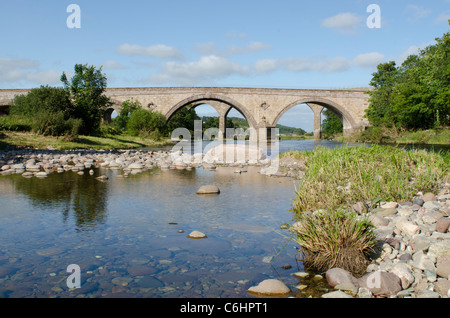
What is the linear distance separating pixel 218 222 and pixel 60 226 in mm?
2540

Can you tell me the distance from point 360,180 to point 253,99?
40368 millimetres

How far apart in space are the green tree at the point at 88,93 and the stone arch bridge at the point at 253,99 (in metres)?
12.0

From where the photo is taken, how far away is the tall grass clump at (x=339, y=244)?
4.34 meters

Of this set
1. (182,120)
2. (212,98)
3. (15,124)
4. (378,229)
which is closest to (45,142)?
(15,124)

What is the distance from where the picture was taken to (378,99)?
42625 millimetres

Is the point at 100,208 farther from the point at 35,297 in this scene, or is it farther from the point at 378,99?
the point at 378,99

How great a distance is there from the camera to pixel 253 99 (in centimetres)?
4694

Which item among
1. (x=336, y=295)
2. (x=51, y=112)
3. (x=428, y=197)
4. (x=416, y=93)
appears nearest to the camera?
(x=336, y=295)

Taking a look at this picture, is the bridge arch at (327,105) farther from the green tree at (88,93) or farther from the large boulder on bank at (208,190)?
the large boulder on bank at (208,190)

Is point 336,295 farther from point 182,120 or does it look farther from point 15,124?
point 182,120

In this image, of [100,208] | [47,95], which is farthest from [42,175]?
[47,95]

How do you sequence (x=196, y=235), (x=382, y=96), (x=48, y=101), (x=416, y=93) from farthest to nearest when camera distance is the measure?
(x=382, y=96) < (x=416, y=93) < (x=48, y=101) < (x=196, y=235)
